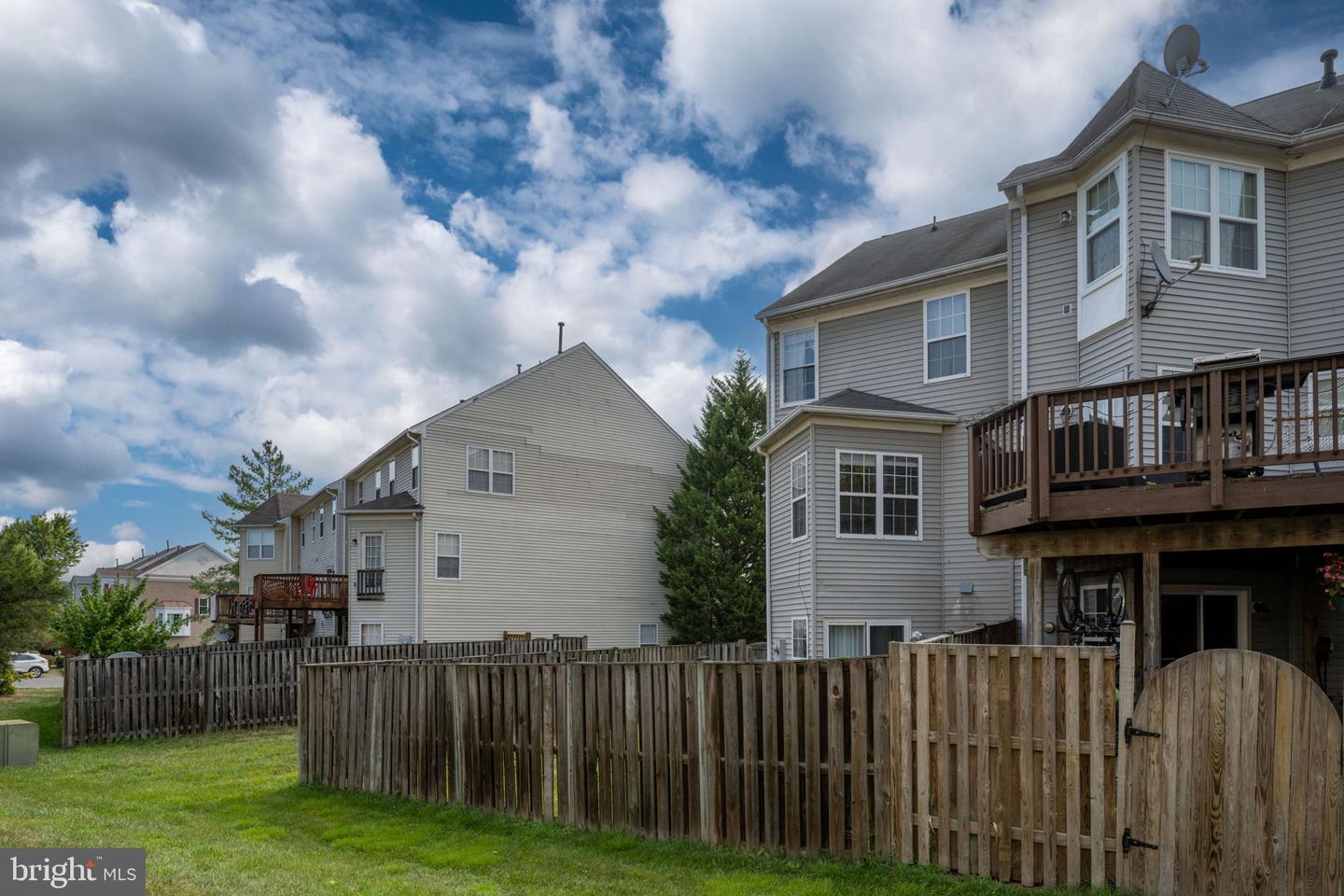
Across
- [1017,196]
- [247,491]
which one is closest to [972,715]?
[1017,196]

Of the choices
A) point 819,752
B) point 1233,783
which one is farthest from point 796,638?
point 1233,783

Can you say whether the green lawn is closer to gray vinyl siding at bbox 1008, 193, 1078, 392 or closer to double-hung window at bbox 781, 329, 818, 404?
gray vinyl siding at bbox 1008, 193, 1078, 392

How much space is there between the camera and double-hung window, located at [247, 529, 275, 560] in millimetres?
46031

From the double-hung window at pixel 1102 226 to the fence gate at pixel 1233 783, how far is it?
836cm

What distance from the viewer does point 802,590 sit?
57.8 feet

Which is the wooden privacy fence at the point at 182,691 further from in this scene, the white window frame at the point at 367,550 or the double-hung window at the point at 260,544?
the double-hung window at the point at 260,544

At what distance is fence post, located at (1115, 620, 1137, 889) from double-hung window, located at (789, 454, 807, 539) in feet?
36.6

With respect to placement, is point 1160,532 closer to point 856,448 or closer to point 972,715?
point 972,715

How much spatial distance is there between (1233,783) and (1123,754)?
0.61 m

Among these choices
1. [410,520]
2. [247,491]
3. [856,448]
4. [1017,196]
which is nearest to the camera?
[1017,196]

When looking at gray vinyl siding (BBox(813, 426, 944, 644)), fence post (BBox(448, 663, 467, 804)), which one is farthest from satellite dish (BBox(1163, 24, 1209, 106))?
fence post (BBox(448, 663, 467, 804))

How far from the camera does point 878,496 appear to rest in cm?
1730

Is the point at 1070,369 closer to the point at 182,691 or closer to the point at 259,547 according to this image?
the point at 182,691

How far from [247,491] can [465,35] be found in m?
54.5
